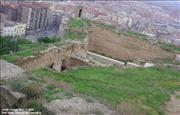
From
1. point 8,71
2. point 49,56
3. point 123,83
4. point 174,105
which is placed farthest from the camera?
point 49,56

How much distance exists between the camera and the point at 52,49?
1147 cm

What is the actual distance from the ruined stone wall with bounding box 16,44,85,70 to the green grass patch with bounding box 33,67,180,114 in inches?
18.6

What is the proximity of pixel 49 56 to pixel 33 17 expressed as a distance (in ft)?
143

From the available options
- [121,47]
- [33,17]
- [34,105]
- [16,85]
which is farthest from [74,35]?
[33,17]

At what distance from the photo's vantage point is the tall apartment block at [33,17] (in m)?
51.6

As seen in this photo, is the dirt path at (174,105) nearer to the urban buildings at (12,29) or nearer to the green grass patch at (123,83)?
the green grass patch at (123,83)

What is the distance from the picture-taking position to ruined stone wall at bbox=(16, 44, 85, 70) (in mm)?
9868

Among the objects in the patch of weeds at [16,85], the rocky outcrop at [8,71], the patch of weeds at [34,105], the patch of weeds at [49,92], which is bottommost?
the patch of weeds at [49,92]

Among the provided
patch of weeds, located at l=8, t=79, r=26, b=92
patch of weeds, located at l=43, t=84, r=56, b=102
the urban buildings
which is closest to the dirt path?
patch of weeds, located at l=43, t=84, r=56, b=102

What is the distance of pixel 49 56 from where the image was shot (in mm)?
11227

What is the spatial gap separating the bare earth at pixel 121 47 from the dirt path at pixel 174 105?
550 cm

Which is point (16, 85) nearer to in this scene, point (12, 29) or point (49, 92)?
point (49, 92)

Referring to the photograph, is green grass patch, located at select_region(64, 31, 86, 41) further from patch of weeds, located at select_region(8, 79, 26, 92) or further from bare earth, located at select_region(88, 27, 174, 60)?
patch of weeds, located at select_region(8, 79, 26, 92)

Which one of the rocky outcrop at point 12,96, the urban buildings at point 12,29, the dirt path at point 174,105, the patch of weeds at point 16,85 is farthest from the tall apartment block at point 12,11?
the rocky outcrop at point 12,96
